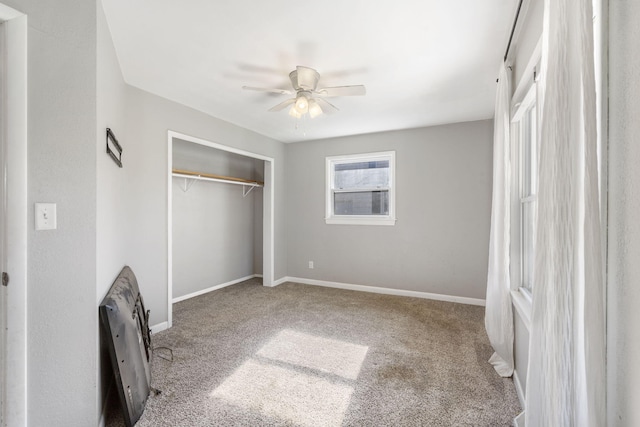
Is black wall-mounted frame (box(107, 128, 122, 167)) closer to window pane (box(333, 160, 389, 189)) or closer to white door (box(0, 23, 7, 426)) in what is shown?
white door (box(0, 23, 7, 426))

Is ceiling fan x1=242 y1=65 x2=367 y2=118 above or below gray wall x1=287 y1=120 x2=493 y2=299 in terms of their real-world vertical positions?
above

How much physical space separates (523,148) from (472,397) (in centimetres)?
181

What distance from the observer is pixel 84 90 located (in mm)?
1524

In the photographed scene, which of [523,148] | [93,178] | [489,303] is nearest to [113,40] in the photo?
[93,178]

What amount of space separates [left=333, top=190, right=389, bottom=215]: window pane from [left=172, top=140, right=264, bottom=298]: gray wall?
1.49 meters

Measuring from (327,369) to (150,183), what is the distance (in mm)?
2436

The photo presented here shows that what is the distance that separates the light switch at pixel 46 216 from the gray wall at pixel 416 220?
12.0 feet

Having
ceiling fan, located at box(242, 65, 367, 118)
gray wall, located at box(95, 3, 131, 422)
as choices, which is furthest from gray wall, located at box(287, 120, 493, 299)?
gray wall, located at box(95, 3, 131, 422)

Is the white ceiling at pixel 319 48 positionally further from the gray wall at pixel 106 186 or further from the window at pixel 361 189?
the window at pixel 361 189

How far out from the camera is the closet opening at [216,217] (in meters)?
4.00

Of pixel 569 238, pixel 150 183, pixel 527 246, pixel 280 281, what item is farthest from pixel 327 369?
pixel 280 281

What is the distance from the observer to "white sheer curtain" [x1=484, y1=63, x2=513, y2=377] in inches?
85.4

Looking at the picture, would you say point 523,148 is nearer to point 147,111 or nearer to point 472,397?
point 472,397

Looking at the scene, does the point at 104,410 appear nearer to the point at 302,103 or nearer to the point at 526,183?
the point at 302,103
